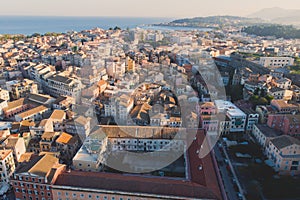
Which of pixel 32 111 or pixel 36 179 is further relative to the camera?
pixel 32 111

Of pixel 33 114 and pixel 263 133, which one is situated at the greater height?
pixel 33 114

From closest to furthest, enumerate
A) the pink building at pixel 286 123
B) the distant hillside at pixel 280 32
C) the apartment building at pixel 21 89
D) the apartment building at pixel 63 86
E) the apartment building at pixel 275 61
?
the pink building at pixel 286 123 → the apartment building at pixel 63 86 → the apartment building at pixel 21 89 → the apartment building at pixel 275 61 → the distant hillside at pixel 280 32

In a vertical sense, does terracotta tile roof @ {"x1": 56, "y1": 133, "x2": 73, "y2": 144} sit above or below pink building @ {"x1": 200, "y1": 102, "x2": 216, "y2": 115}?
below

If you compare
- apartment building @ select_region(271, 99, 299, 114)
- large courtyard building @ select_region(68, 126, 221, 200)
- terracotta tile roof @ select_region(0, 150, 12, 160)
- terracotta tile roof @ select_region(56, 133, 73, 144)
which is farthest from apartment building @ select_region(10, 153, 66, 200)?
apartment building @ select_region(271, 99, 299, 114)

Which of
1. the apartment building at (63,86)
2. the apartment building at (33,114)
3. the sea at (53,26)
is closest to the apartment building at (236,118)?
the apartment building at (63,86)

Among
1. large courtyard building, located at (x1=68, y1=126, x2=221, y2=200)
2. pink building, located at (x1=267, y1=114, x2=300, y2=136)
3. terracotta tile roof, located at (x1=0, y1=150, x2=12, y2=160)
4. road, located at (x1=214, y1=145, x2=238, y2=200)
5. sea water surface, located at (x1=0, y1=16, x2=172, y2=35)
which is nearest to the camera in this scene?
large courtyard building, located at (x1=68, y1=126, x2=221, y2=200)

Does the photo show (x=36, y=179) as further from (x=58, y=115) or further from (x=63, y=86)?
(x=63, y=86)

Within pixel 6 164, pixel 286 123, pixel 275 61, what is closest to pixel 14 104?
pixel 6 164

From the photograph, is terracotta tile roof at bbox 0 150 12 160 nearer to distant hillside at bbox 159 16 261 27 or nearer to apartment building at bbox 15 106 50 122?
apartment building at bbox 15 106 50 122

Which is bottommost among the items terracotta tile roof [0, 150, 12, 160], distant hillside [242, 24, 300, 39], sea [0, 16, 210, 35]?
terracotta tile roof [0, 150, 12, 160]

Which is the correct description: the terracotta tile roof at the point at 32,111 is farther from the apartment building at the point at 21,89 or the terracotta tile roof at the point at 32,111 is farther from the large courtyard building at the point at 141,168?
the large courtyard building at the point at 141,168

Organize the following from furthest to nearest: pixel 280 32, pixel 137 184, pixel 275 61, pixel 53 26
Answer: pixel 53 26
pixel 280 32
pixel 275 61
pixel 137 184

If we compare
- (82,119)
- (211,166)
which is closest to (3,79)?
(82,119)
